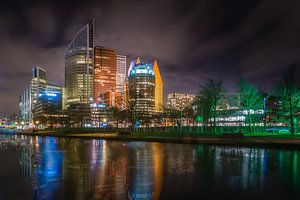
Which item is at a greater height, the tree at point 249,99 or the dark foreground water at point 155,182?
the tree at point 249,99

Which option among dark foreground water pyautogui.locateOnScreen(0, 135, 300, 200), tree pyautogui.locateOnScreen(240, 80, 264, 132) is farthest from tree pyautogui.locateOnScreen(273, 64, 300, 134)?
dark foreground water pyautogui.locateOnScreen(0, 135, 300, 200)

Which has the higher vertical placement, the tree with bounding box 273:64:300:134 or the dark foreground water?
the tree with bounding box 273:64:300:134

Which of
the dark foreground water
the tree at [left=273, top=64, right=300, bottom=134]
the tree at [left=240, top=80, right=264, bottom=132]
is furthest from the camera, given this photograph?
the tree at [left=240, top=80, right=264, bottom=132]

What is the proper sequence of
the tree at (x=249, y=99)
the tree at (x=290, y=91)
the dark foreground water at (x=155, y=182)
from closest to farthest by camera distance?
1. the dark foreground water at (x=155, y=182)
2. the tree at (x=290, y=91)
3. the tree at (x=249, y=99)

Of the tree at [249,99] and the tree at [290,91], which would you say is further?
the tree at [249,99]

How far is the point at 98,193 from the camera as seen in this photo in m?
10.3

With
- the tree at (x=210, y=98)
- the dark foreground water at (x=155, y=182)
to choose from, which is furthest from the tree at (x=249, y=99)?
the dark foreground water at (x=155, y=182)

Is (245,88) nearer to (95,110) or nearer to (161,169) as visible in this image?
(161,169)

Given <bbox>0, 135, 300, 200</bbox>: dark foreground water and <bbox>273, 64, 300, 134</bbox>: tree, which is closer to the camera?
<bbox>0, 135, 300, 200</bbox>: dark foreground water

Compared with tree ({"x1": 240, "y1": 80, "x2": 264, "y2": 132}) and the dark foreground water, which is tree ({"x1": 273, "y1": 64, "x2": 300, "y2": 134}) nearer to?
tree ({"x1": 240, "y1": 80, "x2": 264, "y2": 132})

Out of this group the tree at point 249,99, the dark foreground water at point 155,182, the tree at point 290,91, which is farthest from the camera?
the tree at point 249,99

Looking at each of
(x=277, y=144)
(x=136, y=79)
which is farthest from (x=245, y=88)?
(x=136, y=79)

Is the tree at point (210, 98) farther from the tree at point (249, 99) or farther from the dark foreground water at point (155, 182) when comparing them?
the dark foreground water at point (155, 182)

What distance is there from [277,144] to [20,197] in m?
25.6
